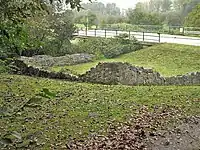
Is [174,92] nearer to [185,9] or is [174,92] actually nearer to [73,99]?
[73,99]

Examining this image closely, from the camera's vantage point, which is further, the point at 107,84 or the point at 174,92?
the point at 107,84

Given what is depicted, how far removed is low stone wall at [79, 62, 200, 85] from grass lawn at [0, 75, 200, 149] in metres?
1.39

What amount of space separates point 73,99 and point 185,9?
3660 cm

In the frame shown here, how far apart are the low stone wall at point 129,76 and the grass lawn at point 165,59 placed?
454 cm

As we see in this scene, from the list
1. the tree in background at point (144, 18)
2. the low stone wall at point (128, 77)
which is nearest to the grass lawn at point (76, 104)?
the low stone wall at point (128, 77)

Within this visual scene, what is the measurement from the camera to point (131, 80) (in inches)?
579

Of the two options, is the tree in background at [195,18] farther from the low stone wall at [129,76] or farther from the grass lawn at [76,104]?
the grass lawn at [76,104]

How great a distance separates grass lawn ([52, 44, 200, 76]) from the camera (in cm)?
2091

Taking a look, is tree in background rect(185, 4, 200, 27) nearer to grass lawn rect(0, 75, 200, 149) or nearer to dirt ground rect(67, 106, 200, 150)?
grass lawn rect(0, 75, 200, 149)

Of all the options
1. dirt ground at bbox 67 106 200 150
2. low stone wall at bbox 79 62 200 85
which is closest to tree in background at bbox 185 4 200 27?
low stone wall at bbox 79 62 200 85

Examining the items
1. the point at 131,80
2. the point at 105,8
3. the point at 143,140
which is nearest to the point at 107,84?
the point at 131,80

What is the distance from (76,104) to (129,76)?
15.1ft

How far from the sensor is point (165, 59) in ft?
77.8

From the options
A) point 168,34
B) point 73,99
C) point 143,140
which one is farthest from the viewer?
point 168,34
